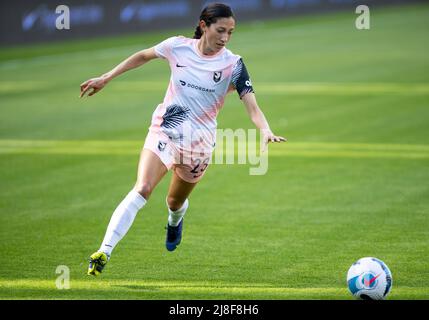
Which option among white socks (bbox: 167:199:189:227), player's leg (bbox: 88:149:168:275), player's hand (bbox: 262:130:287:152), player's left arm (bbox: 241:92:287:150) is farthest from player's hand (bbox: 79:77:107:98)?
player's hand (bbox: 262:130:287:152)

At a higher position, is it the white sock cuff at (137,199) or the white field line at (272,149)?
the white field line at (272,149)

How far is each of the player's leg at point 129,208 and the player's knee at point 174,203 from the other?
33.8 inches

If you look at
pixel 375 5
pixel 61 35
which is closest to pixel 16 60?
pixel 61 35

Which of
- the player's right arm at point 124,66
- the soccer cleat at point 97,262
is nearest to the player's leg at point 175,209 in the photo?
the player's right arm at point 124,66

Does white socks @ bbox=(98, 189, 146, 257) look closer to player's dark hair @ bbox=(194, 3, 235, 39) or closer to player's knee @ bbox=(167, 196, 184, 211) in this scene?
player's knee @ bbox=(167, 196, 184, 211)

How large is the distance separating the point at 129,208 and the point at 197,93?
A: 51.4 inches

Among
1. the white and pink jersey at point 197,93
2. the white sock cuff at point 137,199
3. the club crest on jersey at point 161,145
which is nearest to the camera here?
the white sock cuff at point 137,199

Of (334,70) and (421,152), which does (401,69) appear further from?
(421,152)

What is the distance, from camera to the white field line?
1531cm

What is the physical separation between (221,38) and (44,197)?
477cm

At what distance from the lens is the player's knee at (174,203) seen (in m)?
9.48

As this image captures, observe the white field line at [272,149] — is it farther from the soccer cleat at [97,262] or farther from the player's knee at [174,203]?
the soccer cleat at [97,262]

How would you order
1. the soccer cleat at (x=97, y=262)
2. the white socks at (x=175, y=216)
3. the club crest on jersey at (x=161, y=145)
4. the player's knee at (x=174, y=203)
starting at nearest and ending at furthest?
the soccer cleat at (x=97, y=262)
the club crest on jersey at (x=161, y=145)
the player's knee at (x=174, y=203)
the white socks at (x=175, y=216)

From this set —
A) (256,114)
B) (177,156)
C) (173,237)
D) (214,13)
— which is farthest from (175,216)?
(214,13)
